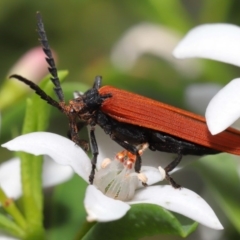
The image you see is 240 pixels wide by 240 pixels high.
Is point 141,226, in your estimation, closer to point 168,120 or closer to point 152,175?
point 152,175

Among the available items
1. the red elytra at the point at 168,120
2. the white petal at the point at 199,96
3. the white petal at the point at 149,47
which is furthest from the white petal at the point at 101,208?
the white petal at the point at 149,47

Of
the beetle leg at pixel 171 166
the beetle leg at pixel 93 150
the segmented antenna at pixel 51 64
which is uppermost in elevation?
the segmented antenna at pixel 51 64

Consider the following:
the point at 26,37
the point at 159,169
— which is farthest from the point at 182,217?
the point at 26,37

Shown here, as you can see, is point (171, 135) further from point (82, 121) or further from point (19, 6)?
point (19, 6)

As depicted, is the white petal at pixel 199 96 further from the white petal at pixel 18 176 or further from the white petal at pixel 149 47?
the white petal at pixel 18 176

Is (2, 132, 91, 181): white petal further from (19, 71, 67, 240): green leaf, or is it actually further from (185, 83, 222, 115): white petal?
(185, 83, 222, 115): white petal

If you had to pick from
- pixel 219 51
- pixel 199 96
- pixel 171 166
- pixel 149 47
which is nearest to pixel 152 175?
pixel 171 166
